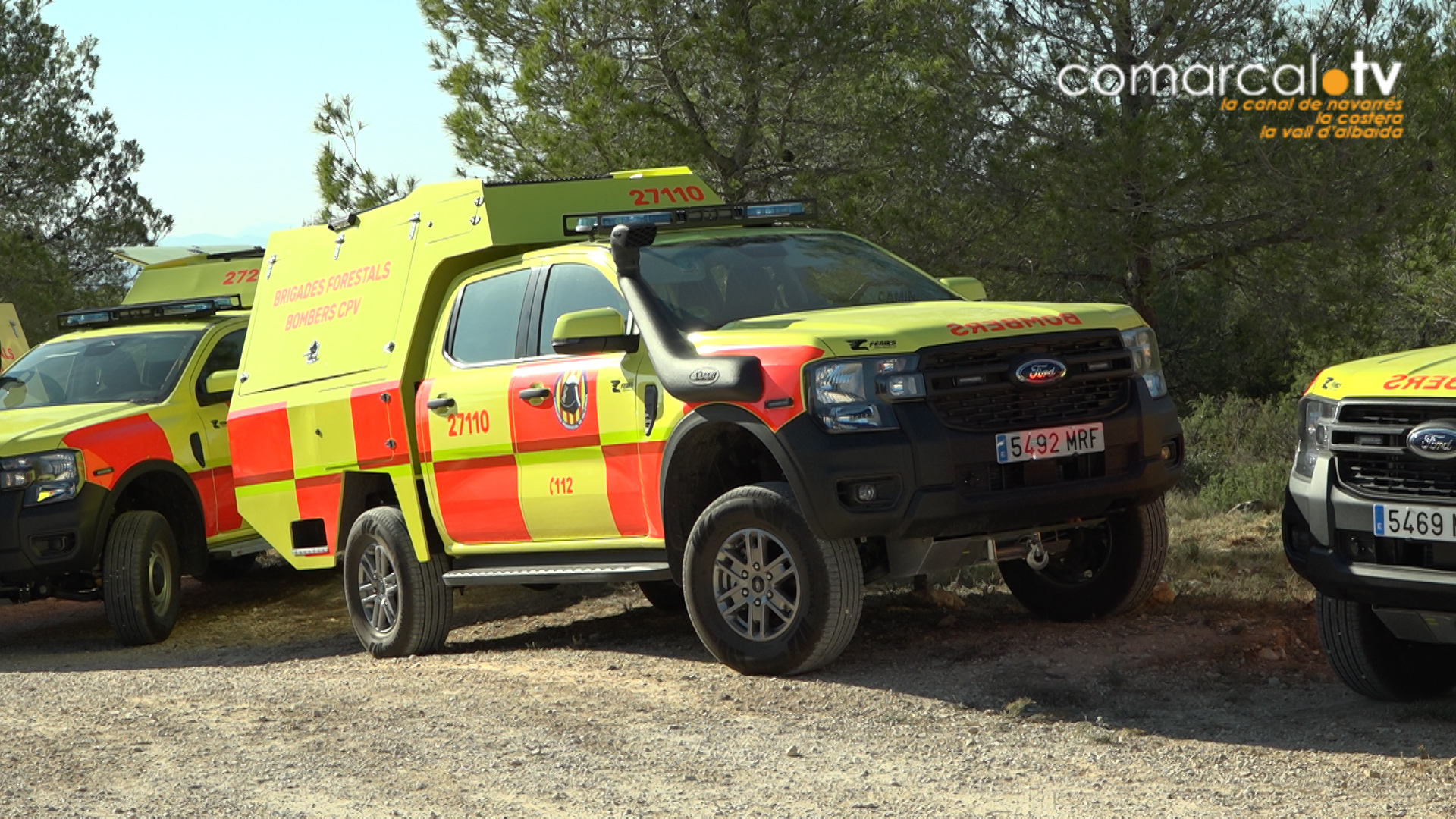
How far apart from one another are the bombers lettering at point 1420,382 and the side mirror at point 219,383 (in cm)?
693

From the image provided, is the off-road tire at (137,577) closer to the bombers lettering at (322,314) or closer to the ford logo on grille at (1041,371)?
the bombers lettering at (322,314)

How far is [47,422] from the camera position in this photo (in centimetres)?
974

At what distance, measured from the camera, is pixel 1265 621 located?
7371 mm

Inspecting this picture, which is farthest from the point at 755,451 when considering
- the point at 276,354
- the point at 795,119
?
the point at 795,119

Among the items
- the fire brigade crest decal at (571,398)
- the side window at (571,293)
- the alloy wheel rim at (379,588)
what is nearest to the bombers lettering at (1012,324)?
the side window at (571,293)

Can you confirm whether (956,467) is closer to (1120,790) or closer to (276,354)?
(1120,790)

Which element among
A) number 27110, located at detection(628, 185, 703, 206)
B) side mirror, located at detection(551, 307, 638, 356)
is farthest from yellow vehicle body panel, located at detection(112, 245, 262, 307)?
side mirror, located at detection(551, 307, 638, 356)

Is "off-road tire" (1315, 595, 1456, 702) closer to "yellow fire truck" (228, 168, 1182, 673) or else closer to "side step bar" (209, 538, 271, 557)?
"yellow fire truck" (228, 168, 1182, 673)

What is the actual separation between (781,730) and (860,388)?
130 centimetres

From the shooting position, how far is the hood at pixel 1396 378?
527cm

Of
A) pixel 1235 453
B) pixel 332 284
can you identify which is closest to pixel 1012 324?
pixel 332 284

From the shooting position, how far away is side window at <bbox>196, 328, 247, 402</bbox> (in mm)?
10430

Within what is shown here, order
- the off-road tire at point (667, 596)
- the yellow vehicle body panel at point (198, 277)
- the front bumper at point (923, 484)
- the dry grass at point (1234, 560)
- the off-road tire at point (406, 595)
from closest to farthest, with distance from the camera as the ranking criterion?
the front bumper at point (923, 484) < the dry grass at point (1234, 560) < the off-road tire at point (406, 595) < the off-road tire at point (667, 596) < the yellow vehicle body panel at point (198, 277)

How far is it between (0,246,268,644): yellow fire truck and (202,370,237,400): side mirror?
0.4 inches
